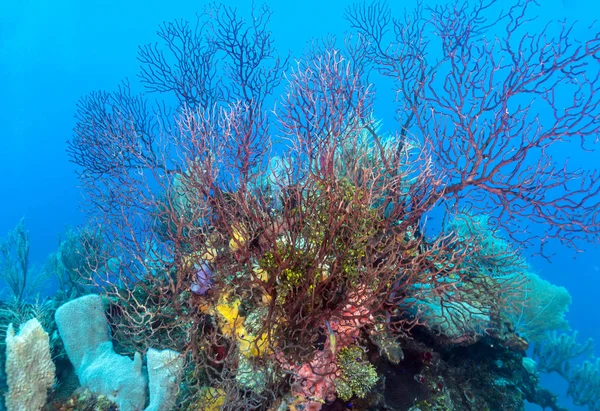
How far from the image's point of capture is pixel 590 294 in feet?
153

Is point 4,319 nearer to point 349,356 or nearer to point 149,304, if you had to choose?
point 149,304

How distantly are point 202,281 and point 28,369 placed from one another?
2204 millimetres

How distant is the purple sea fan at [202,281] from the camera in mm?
3674

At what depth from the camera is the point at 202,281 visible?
3.70 meters

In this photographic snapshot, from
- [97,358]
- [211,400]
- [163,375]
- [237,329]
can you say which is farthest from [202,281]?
[97,358]

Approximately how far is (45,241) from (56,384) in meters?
53.0

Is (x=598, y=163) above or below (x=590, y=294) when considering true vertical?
above

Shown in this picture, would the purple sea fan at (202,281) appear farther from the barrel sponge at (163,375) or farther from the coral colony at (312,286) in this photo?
the barrel sponge at (163,375)

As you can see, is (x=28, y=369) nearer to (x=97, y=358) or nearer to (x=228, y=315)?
(x=97, y=358)

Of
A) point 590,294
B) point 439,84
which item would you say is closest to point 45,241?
point 439,84

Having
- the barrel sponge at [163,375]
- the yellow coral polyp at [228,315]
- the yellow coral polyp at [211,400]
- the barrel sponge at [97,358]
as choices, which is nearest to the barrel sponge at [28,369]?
the barrel sponge at [97,358]

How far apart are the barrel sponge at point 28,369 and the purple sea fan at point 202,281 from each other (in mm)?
1890

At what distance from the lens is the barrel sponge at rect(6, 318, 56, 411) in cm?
371

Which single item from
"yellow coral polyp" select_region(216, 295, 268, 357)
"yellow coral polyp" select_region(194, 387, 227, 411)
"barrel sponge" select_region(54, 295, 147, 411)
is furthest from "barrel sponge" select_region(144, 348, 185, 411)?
"yellow coral polyp" select_region(216, 295, 268, 357)
